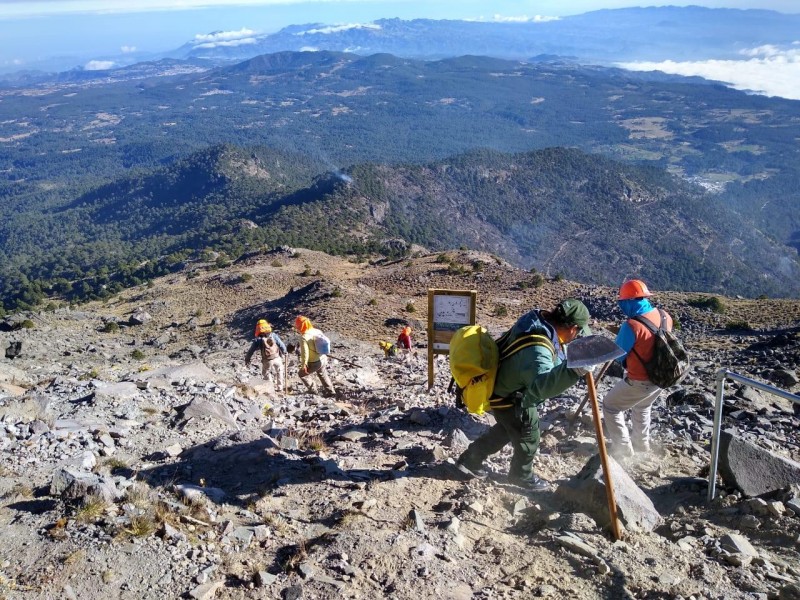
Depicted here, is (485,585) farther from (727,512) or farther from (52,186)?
(52,186)

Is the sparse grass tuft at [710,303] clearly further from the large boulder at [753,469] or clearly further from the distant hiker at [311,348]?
the large boulder at [753,469]

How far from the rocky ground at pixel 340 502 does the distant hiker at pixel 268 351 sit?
0.49m

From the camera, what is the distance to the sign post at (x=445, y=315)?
29.6 feet

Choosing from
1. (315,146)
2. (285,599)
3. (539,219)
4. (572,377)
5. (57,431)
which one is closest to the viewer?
(285,599)

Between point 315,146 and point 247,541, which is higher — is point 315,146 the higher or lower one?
the lower one

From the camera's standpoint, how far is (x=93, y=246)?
91.2 meters

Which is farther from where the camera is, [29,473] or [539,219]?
[539,219]

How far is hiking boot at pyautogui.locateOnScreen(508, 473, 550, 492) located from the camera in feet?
18.1

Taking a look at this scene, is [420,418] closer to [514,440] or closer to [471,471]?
[471,471]

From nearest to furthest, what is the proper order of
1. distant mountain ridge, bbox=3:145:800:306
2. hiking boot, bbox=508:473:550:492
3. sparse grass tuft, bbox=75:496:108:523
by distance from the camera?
1. sparse grass tuft, bbox=75:496:108:523
2. hiking boot, bbox=508:473:550:492
3. distant mountain ridge, bbox=3:145:800:306

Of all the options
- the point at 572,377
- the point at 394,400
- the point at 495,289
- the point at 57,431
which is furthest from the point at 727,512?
the point at 495,289

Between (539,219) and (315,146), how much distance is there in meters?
102

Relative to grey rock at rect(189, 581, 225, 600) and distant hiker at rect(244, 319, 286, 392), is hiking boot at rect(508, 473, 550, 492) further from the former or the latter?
distant hiker at rect(244, 319, 286, 392)

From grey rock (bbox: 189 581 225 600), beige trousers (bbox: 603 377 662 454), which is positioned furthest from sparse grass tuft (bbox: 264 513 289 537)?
beige trousers (bbox: 603 377 662 454)
